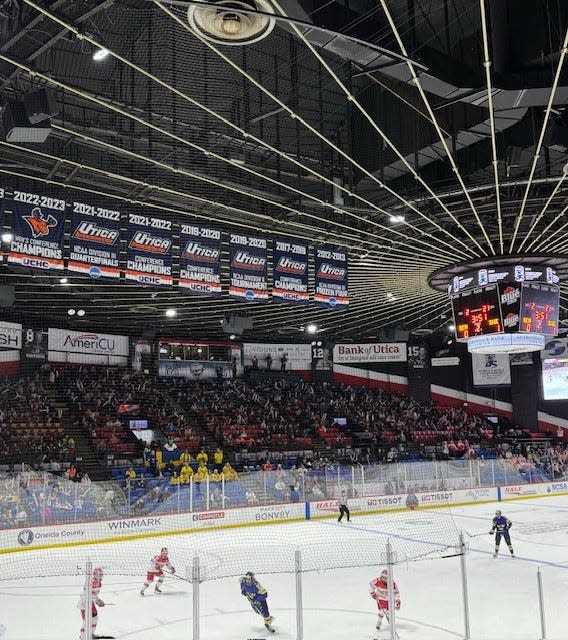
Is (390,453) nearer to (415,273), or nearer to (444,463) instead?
(444,463)

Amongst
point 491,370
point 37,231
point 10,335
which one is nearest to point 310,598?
point 37,231

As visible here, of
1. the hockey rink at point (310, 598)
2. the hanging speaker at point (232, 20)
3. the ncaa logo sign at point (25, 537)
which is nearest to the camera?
the hanging speaker at point (232, 20)

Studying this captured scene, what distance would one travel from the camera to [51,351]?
30.6 meters

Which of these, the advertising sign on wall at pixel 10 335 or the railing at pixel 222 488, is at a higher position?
the advertising sign on wall at pixel 10 335

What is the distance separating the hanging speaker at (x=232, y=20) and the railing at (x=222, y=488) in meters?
13.7

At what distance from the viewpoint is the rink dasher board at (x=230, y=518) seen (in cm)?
1694

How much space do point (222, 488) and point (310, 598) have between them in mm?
8733

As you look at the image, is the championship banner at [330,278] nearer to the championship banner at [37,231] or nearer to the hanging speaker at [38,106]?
the championship banner at [37,231]

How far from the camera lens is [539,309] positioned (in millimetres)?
17906

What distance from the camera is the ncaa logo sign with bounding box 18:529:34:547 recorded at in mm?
16547

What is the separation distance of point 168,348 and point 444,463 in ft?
49.2

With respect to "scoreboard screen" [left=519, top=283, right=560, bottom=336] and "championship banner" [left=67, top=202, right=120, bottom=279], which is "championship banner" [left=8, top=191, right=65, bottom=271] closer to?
"championship banner" [left=67, top=202, right=120, bottom=279]

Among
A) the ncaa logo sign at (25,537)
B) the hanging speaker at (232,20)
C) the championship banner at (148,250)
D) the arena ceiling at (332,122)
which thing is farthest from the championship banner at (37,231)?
the hanging speaker at (232,20)

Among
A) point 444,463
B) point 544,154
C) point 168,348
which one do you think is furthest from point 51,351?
point 544,154
